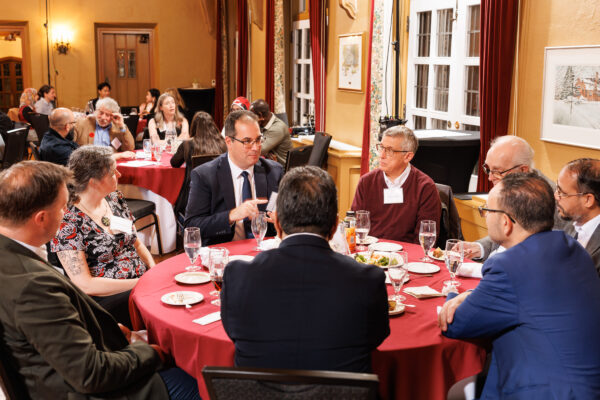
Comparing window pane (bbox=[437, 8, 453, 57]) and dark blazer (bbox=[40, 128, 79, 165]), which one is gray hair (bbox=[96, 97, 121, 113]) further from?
window pane (bbox=[437, 8, 453, 57])

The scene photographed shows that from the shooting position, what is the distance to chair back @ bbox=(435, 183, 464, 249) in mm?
3732

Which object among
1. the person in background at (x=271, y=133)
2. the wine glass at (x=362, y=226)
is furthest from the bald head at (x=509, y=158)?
the person in background at (x=271, y=133)

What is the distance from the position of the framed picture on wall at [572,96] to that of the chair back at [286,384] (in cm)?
294

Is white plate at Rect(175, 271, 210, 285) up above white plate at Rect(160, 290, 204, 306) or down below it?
above

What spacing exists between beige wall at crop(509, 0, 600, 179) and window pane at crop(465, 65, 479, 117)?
1.01m

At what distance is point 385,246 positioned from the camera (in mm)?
3131

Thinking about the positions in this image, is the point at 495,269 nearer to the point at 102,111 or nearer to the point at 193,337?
the point at 193,337

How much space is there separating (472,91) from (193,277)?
3689 mm

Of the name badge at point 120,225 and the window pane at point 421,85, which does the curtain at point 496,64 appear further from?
the name badge at point 120,225

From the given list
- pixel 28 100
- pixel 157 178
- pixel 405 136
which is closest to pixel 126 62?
pixel 28 100

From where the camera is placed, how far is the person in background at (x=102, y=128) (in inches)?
251

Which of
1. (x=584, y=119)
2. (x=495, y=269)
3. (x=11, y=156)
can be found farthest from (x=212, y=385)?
(x=11, y=156)

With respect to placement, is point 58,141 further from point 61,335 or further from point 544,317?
point 544,317

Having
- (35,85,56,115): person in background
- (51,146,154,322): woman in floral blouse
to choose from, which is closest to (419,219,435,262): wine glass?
(51,146,154,322): woman in floral blouse
